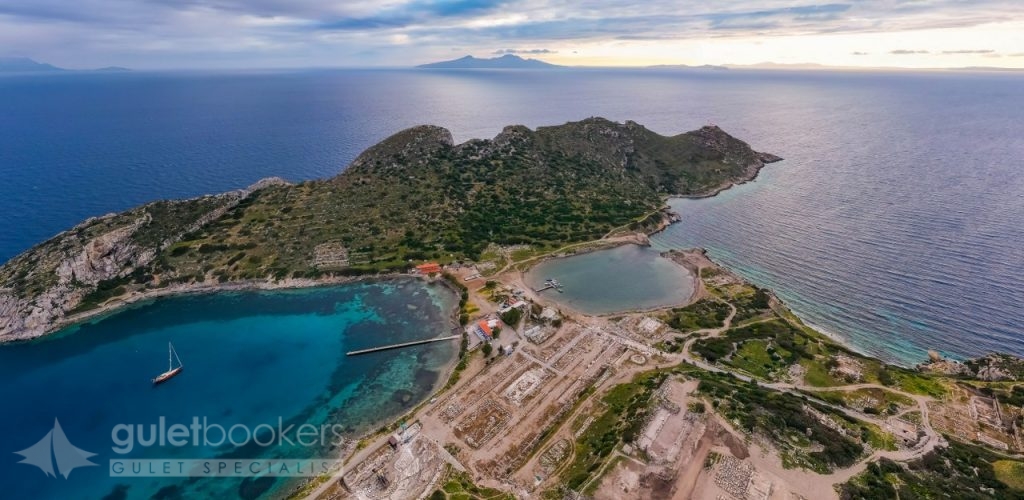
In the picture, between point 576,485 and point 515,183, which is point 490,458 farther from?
point 515,183

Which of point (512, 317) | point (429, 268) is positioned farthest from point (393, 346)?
point (429, 268)

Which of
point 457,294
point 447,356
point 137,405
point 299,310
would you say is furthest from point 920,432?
point 137,405

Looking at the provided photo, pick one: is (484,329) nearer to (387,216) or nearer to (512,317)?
(512,317)

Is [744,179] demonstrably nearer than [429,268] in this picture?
No

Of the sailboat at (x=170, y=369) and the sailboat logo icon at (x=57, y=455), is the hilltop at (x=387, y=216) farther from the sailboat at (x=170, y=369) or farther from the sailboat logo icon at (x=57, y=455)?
the sailboat logo icon at (x=57, y=455)

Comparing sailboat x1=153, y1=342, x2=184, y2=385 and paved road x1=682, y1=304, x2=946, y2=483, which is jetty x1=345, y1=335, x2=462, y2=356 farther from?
paved road x1=682, y1=304, x2=946, y2=483

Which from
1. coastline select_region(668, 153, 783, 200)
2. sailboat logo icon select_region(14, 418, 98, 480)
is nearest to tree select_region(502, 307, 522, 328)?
sailboat logo icon select_region(14, 418, 98, 480)
